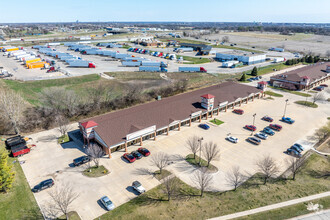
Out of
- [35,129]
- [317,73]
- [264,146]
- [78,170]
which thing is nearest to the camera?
[78,170]

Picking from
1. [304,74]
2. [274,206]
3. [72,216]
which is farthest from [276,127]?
[304,74]

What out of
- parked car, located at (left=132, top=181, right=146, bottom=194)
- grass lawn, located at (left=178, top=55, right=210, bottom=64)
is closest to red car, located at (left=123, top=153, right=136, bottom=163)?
parked car, located at (left=132, top=181, right=146, bottom=194)

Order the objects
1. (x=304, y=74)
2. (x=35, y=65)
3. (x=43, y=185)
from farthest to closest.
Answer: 1. (x=35, y=65)
2. (x=304, y=74)
3. (x=43, y=185)


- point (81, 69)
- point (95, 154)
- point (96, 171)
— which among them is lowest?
point (96, 171)

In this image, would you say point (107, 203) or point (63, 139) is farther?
point (63, 139)

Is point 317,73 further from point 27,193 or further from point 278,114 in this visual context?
point 27,193

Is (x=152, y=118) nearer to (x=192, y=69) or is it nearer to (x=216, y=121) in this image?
(x=216, y=121)

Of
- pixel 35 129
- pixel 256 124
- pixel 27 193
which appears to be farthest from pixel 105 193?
pixel 256 124
